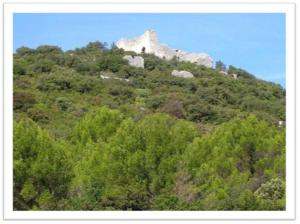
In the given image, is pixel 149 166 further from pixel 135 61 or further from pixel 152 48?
pixel 152 48

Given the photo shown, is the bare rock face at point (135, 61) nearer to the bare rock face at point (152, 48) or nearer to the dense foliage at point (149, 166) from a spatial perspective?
the bare rock face at point (152, 48)

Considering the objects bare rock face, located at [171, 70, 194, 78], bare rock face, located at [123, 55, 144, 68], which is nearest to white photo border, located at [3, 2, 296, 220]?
bare rock face, located at [171, 70, 194, 78]

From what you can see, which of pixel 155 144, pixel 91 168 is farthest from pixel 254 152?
pixel 91 168

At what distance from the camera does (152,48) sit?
38.2 meters

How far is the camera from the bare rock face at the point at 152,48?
35169 mm

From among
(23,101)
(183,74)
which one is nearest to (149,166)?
(23,101)

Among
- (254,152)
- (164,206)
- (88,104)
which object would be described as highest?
(88,104)

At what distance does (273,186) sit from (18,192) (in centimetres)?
375

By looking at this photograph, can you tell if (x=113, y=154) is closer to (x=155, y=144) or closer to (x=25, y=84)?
(x=155, y=144)

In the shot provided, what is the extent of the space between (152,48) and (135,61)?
721 cm
